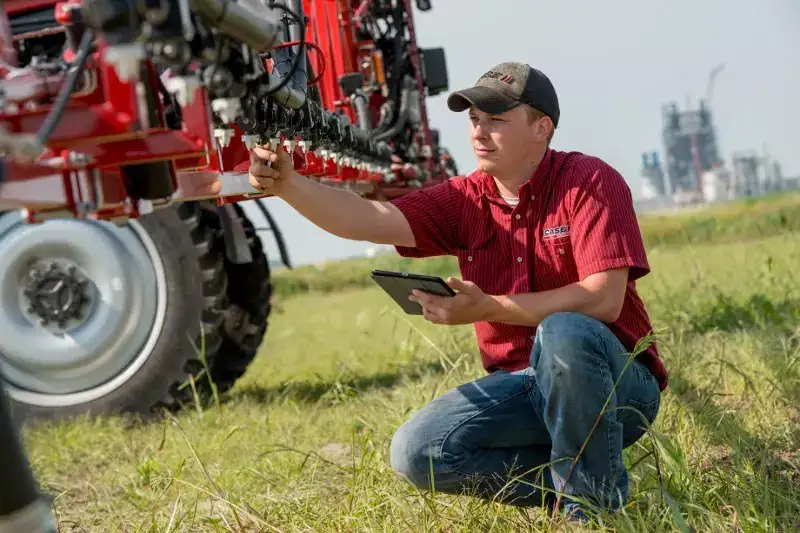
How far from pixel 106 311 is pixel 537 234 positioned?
229cm

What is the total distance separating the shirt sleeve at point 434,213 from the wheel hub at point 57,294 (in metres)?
1.96

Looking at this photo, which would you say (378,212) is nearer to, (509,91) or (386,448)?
(509,91)

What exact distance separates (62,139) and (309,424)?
2.47m

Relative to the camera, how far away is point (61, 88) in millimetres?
1839

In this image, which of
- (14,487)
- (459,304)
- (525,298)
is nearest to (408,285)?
(459,304)

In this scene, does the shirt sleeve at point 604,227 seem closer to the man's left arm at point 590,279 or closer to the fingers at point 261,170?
the man's left arm at point 590,279

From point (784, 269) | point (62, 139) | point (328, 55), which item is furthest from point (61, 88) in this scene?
point (784, 269)

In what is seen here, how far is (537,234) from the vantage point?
9.05 feet

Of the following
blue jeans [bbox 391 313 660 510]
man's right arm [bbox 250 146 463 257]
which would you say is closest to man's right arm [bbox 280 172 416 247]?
man's right arm [bbox 250 146 463 257]

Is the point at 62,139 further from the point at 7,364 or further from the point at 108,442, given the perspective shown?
the point at 7,364

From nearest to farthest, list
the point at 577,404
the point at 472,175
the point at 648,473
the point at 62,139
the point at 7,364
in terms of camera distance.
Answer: the point at 62,139 < the point at 577,404 < the point at 648,473 < the point at 472,175 < the point at 7,364

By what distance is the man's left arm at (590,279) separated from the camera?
2.54 m

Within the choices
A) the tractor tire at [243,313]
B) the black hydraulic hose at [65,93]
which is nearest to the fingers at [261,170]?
the black hydraulic hose at [65,93]

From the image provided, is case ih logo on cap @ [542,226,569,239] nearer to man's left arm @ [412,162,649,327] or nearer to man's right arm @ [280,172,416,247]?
man's left arm @ [412,162,649,327]
